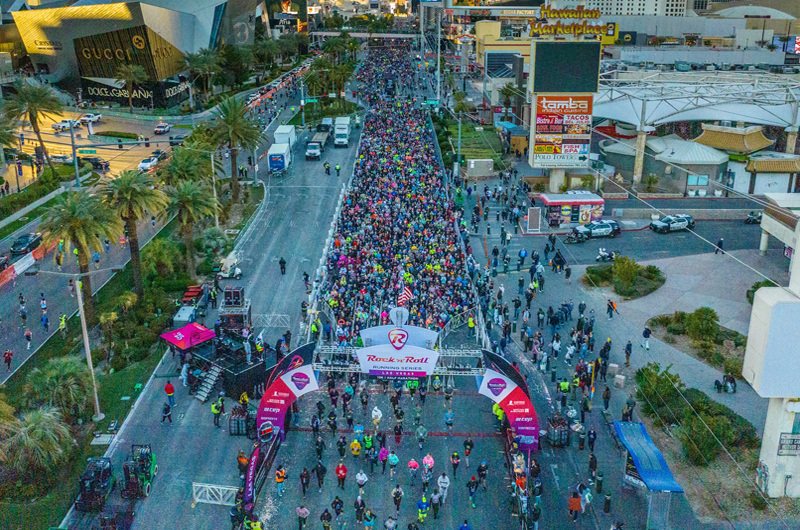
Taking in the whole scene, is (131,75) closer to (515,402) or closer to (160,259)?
(160,259)

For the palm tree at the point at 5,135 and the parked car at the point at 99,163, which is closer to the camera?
the palm tree at the point at 5,135

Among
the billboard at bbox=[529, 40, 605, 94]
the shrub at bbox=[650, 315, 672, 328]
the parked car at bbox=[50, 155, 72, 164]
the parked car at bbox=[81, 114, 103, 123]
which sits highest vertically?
the billboard at bbox=[529, 40, 605, 94]

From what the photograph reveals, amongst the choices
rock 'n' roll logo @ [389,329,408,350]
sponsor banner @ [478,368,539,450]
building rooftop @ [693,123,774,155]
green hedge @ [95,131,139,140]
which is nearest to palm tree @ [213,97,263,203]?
green hedge @ [95,131,139,140]

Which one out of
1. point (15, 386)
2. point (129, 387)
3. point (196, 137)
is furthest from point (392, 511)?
point (196, 137)

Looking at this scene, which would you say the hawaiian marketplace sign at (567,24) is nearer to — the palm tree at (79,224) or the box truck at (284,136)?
the box truck at (284,136)

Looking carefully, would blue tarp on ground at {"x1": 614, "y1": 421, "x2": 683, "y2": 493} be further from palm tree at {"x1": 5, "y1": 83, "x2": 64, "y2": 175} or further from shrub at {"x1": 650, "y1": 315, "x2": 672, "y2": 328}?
palm tree at {"x1": 5, "y1": 83, "x2": 64, "y2": 175}

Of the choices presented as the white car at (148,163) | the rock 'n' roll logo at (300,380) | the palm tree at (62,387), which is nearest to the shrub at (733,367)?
the rock 'n' roll logo at (300,380)
